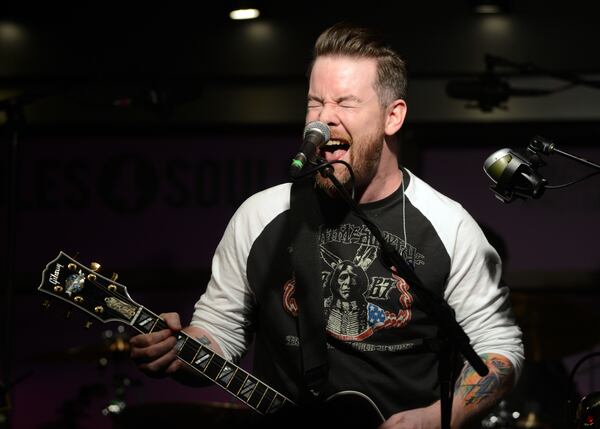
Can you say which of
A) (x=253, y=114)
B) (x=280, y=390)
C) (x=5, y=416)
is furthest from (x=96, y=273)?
(x=253, y=114)

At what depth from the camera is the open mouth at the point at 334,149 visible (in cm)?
351

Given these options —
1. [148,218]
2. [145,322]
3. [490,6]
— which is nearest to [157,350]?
[145,322]

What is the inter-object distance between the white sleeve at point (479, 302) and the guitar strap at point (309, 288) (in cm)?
46

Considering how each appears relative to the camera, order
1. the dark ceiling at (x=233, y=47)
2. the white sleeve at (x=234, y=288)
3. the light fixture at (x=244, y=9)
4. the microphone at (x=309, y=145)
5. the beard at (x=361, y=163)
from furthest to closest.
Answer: the dark ceiling at (x=233, y=47), the light fixture at (x=244, y=9), the white sleeve at (x=234, y=288), the beard at (x=361, y=163), the microphone at (x=309, y=145)

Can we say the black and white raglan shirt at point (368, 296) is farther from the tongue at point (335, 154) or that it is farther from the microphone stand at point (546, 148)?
the microphone stand at point (546, 148)

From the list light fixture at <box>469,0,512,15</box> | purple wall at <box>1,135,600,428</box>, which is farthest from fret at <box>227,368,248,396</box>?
light fixture at <box>469,0,512,15</box>

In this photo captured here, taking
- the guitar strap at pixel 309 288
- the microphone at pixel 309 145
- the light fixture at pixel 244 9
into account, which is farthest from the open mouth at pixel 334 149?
the light fixture at pixel 244 9

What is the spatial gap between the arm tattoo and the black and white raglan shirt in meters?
0.04

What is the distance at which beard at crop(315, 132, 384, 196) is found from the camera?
3529 mm

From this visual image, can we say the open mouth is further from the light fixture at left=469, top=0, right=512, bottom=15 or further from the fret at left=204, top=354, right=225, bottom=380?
the light fixture at left=469, top=0, right=512, bottom=15

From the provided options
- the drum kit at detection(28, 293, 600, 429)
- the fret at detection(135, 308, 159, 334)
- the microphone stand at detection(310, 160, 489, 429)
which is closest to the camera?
the microphone stand at detection(310, 160, 489, 429)

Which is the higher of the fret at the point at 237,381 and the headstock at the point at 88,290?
the headstock at the point at 88,290

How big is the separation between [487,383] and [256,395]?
76cm

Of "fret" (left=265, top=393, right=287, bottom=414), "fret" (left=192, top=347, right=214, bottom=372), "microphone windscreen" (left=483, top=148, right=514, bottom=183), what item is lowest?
"fret" (left=265, top=393, right=287, bottom=414)
